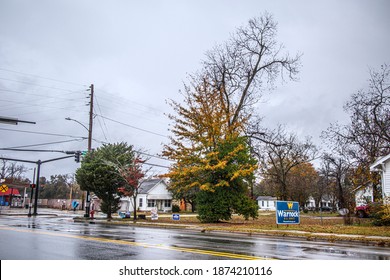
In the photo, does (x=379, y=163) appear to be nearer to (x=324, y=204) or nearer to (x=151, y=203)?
(x=151, y=203)

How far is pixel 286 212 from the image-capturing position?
76.2 feet

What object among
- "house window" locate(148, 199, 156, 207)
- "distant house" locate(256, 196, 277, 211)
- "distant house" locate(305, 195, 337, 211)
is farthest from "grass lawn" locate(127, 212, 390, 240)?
"distant house" locate(256, 196, 277, 211)

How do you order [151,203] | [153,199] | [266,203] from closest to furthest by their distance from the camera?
[153,199], [151,203], [266,203]

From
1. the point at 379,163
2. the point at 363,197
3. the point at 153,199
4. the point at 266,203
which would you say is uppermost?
the point at 379,163

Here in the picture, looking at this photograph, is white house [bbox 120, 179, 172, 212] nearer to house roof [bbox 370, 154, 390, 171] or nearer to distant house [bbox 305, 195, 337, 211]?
distant house [bbox 305, 195, 337, 211]

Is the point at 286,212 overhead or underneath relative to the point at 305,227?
overhead

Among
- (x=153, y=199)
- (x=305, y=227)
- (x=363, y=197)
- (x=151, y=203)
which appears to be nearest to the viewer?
(x=305, y=227)

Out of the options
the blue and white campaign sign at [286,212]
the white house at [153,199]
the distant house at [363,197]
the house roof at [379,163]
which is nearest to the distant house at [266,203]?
the white house at [153,199]

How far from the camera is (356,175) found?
1304 inches

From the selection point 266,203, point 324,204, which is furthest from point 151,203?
point 324,204

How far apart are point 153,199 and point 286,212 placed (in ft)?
155

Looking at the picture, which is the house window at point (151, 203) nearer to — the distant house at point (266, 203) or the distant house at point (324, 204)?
the distant house at point (324, 204)

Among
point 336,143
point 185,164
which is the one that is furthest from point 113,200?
point 336,143
